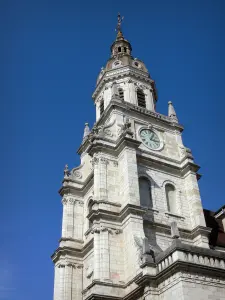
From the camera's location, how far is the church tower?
21.8 m

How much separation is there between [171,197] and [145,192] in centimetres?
291

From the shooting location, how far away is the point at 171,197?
3425 centimetres

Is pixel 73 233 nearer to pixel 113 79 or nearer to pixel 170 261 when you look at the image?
pixel 170 261

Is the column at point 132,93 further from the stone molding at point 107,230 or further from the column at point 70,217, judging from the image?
the stone molding at point 107,230

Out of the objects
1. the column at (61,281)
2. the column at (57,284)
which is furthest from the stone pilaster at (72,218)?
the column at (57,284)

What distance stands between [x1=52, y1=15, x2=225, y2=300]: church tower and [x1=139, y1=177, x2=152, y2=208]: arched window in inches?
3.4

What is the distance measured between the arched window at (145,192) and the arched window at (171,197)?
2028mm

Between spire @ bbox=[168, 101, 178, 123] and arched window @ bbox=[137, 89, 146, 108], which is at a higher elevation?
arched window @ bbox=[137, 89, 146, 108]

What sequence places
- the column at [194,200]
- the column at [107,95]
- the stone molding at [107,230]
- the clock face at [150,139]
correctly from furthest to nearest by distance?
the column at [107,95] < the clock face at [150,139] < the column at [194,200] < the stone molding at [107,230]

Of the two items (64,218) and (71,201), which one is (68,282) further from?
(71,201)

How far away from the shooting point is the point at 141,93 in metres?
42.9

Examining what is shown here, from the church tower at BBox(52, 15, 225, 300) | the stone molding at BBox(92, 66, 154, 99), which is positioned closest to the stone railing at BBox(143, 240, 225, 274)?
the church tower at BBox(52, 15, 225, 300)

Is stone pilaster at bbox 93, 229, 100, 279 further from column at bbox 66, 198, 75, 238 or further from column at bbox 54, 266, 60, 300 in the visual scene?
column at bbox 54, 266, 60, 300

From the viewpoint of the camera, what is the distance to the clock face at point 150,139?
36.7 m
